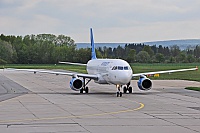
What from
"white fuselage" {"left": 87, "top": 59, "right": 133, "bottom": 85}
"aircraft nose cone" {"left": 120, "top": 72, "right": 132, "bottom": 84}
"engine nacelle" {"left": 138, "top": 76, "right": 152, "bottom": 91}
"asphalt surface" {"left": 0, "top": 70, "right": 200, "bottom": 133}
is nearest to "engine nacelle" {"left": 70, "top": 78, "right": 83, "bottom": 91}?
"white fuselage" {"left": 87, "top": 59, "right": 133, "bottom": 85}

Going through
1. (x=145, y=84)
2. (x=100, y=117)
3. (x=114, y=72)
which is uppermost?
(x=114, y=72)

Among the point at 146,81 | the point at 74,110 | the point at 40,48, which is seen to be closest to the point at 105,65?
the point at 146,81

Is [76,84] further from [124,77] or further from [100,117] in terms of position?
[100,117]

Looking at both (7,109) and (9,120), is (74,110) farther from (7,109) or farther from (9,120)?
(9,120)

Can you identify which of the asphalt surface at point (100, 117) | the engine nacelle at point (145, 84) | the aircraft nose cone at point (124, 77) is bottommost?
the asphalt surface at point (100, 117)

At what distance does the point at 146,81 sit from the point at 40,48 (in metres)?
138

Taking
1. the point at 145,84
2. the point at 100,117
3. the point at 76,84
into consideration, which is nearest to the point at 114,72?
the point at 76,84

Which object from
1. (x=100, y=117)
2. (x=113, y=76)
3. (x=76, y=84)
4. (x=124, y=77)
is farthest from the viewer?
(x=76, y=84)

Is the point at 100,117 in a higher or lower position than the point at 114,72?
lower

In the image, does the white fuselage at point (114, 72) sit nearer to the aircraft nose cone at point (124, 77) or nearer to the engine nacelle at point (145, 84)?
the aircraft nose cone at point (124, 77)

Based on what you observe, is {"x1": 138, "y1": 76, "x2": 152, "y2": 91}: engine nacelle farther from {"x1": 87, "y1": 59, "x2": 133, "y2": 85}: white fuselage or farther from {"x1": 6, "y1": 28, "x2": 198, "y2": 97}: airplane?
{"x1": 87, "y1": 59, "x2": 133, "y2": 85}: white fuselage

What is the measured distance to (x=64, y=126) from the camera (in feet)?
59.1

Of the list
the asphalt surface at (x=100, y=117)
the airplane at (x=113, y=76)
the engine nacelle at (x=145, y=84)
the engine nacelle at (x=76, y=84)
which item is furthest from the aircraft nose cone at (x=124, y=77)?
the asphalt surface at (x=100, y=117)

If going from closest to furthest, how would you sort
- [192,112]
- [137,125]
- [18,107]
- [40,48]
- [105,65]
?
[137,125], [192,112], [18,107], [105,65], [40,48]
